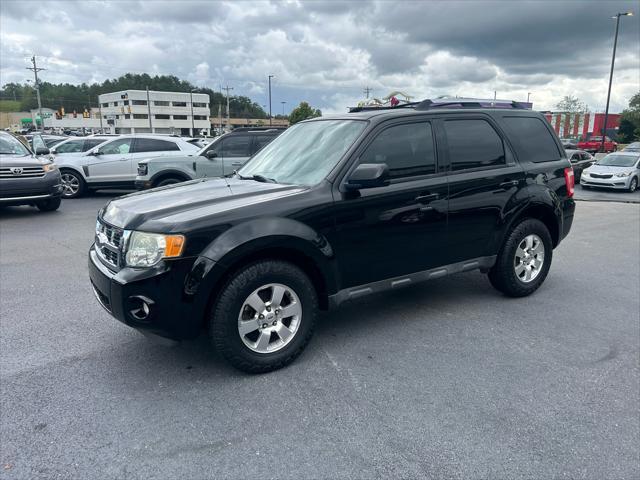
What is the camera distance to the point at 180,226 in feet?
10.3

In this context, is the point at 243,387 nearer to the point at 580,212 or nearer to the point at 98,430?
the point at 98,430

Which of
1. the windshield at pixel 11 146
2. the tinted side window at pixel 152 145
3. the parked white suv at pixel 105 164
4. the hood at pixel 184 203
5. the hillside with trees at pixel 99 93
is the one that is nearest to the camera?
the hood at pixel 184 203

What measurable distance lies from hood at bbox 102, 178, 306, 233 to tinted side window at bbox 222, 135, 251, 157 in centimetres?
685

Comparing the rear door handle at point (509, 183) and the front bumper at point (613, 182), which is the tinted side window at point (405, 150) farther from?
the front bumper at point (613, 182)

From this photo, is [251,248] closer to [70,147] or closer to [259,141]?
[259,141]

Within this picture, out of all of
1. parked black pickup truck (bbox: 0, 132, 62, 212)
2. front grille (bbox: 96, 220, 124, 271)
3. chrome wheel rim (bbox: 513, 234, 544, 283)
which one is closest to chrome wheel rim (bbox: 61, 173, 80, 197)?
parked black pickup truck (bbox: 0, 132, 62, 212)

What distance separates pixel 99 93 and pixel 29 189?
14335 centimetres

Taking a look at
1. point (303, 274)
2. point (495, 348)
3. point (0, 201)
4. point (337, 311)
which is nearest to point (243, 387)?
point (303, 274)

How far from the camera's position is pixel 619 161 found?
18.6 meters

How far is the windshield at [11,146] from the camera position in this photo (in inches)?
401

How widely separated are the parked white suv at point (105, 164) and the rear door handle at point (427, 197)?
33.4ft

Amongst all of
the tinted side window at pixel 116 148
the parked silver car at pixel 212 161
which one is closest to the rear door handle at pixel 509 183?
the parked silver car at pixel 212 161

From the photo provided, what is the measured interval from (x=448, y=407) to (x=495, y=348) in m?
1.09

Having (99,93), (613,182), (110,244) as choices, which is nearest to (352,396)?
(110,244)
